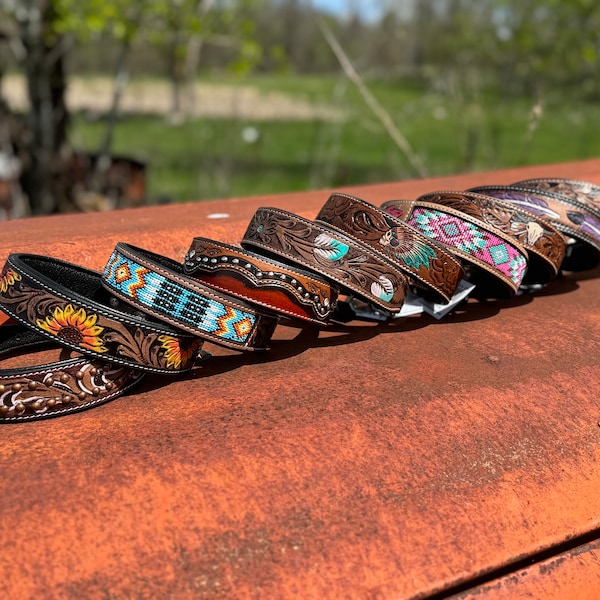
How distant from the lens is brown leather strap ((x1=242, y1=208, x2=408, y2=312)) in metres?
1.46

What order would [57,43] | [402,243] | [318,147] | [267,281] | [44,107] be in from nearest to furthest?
[267,281] → [402,243] → [44,107] → [57,43] → [318,147]

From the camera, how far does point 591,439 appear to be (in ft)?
4.13

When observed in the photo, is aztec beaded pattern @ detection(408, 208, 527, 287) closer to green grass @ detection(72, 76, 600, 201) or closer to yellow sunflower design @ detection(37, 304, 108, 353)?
yellow sunflower design @ detection(37, 304, 108, 353)

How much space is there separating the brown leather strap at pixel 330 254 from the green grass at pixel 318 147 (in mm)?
6271

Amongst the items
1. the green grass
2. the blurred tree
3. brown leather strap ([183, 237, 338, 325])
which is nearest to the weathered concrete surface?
brown leather strap ([183, 237, 338, 325])

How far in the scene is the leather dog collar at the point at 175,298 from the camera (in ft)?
4.31

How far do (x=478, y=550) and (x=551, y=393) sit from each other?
46 cm

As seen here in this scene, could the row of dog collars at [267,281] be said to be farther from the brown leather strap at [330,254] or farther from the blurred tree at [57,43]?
the blurred tree at [57,43]

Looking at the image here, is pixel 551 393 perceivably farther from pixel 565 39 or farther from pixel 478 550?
pixel 565 39

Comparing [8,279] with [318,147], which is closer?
[8,279]

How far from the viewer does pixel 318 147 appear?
11414 millimetres

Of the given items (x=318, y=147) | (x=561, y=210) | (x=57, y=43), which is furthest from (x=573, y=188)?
(x=318, y=147)

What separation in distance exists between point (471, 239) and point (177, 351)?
29.7 inches

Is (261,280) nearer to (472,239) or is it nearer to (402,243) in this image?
(402,243)
